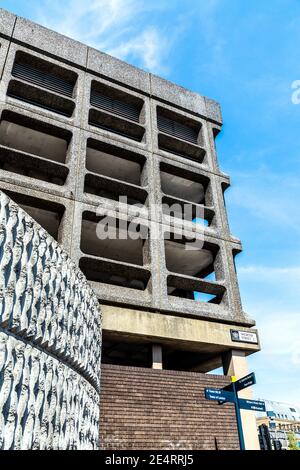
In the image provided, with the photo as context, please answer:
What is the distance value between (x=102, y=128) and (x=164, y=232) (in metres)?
7.57

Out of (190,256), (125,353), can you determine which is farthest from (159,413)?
(190,256)

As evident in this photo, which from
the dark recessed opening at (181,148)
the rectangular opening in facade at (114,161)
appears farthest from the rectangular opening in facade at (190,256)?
the dark recessed opening at (181,148)

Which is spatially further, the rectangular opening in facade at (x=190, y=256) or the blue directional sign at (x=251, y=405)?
the rectangular opening in facade at (x=190, y=256)

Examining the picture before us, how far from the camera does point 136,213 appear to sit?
1786 centimetres

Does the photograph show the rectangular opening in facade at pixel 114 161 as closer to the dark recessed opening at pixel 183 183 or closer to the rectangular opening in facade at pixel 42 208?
the dark recessed opening at pixel 183 183

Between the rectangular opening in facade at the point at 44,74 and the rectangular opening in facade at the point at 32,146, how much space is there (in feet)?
10.3

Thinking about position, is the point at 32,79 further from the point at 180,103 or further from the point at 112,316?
the point at 112,316

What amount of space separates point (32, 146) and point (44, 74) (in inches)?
168

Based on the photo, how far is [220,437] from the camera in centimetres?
1403

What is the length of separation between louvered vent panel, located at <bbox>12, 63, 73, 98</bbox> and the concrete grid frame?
0.22 feet

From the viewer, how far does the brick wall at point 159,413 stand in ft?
41.4

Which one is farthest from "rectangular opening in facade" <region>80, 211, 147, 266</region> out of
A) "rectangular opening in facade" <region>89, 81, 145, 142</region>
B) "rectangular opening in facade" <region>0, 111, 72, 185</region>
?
"rectangular opening in facade" <region>89, 81, 145, 142</region>

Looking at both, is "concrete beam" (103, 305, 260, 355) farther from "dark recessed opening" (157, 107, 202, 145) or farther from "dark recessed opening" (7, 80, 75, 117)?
"dark recessed opening" (157, 107, 202, 145)
